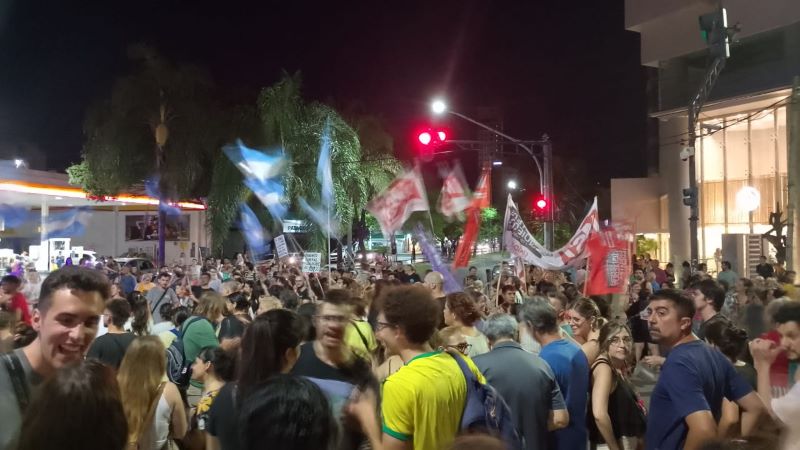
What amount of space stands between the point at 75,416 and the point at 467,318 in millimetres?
4009

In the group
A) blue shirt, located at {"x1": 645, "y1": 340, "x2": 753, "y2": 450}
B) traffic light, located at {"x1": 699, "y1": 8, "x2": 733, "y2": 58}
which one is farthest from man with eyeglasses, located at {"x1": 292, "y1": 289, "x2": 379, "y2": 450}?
traffic light, located at {"x1": 699, "y1": 8, "x2": 733, "y2": 58}

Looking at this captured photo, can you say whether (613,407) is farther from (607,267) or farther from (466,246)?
(466,246)

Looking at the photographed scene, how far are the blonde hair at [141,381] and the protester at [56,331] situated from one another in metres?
0.96

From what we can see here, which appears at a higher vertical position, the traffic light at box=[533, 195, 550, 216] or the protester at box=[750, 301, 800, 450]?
the traffic light at box=[533, 195, 550, 216]

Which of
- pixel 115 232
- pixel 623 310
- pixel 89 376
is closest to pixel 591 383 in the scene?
pixel 89 376

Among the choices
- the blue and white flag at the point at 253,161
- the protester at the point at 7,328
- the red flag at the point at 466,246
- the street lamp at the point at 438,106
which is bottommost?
the protester at the point at 7,328

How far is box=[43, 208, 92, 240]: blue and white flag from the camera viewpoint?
40.4 meters

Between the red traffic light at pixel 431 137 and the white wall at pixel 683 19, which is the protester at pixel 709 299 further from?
the white wall at pixel 683 19

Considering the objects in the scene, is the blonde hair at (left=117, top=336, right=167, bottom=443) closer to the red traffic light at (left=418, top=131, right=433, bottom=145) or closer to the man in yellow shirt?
the man in yellow shirt

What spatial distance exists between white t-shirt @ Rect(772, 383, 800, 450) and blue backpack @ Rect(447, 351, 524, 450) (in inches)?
48.1

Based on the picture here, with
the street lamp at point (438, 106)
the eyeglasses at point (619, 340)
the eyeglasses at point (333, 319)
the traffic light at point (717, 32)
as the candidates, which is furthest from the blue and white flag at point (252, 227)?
the eyeglasses at point (333, 319)

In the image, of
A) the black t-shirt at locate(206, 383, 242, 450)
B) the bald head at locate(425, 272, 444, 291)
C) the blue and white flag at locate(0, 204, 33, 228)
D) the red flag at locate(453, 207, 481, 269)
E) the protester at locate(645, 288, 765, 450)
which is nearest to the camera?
the black t-shirt at locate(206, 383, 242, 450)

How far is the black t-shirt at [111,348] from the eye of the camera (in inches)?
230

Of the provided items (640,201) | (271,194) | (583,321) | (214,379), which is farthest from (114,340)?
(640,201)
